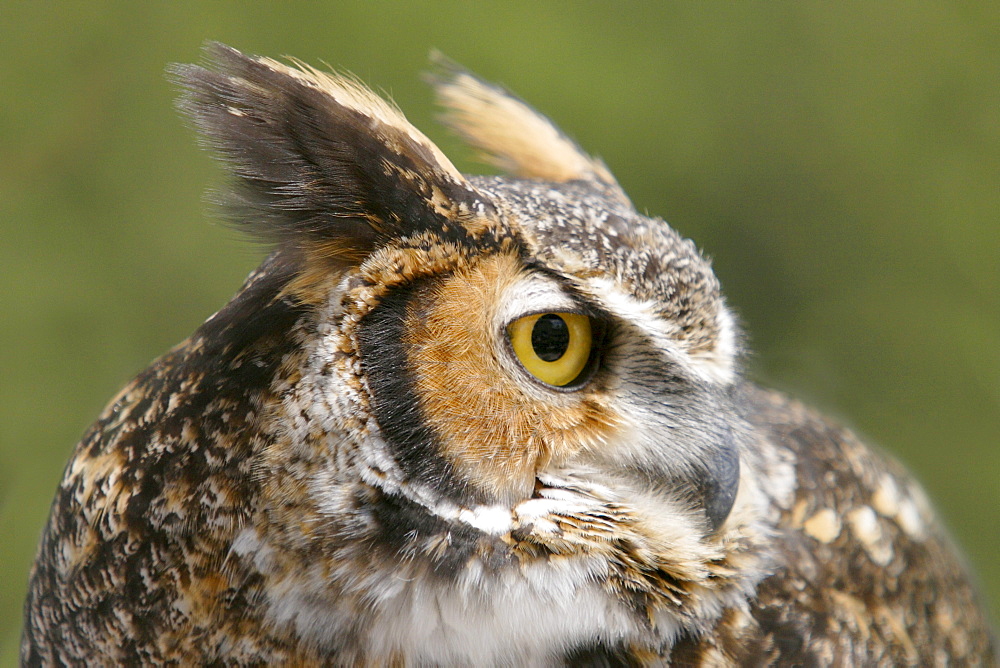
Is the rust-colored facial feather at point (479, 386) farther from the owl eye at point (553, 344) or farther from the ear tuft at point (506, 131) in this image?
the ear tuft at point (506, 131)

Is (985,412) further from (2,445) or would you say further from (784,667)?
(2,445)

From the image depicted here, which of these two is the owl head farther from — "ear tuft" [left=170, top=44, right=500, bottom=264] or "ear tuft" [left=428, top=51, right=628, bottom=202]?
"ear tuft" [left=428, top=51, right=628, bottom=202]

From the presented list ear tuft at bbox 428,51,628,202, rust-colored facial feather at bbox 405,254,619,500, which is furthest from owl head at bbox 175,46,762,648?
ear tuft at bbox 428,51,628,202

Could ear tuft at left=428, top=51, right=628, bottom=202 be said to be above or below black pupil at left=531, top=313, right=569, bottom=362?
above

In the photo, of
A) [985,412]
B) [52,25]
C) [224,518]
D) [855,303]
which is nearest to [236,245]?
[224,518]

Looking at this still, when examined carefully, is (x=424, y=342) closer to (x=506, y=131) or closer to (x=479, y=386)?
(x=479, y=386)

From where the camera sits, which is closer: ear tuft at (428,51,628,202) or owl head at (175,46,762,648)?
owl head at (175,46,762,648)

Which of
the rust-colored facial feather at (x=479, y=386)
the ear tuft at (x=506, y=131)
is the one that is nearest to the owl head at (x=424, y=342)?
the rust-colored facial feather at (x=479, y=386)
